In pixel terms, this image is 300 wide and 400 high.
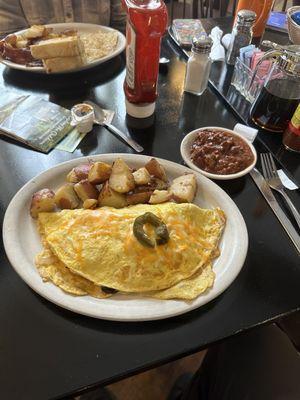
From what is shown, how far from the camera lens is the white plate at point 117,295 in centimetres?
78

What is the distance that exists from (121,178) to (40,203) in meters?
0.26

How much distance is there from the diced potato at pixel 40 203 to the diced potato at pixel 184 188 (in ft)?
1.26

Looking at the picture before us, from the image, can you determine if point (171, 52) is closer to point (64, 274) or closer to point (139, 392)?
point (64, 274)

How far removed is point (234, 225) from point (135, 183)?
1.10 feet

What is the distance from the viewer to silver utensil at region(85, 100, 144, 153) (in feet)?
4.16

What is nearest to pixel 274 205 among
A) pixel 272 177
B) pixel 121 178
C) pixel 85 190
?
pixel 272 177

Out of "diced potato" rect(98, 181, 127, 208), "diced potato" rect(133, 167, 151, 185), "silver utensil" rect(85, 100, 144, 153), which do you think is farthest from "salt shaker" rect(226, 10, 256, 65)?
"diced potato" rect(98, 181, 127, 208)

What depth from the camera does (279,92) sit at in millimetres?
1296

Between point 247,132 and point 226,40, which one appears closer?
point 247,132

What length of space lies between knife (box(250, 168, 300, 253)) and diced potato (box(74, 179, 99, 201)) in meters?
0.58

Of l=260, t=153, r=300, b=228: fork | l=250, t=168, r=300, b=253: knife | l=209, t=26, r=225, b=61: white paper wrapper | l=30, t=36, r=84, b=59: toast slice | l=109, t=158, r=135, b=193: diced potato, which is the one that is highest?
l=30, t=36, r=84, b=59: toast slice

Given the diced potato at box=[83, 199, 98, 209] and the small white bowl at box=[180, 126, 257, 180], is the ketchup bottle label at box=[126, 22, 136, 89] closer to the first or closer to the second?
the small white bowl at box=[180, 126, 257, 180]

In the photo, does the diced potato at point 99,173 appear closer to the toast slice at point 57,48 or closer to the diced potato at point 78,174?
the diced potato at point 78,174

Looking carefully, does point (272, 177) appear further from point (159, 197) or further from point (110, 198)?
point (110, 198)
